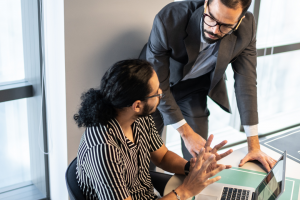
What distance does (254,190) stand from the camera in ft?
4.99

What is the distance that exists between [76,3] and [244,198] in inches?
56.6

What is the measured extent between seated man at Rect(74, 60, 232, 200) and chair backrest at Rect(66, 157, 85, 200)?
0.09 feet

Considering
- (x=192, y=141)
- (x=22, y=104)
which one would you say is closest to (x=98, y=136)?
(x=192, y=141)

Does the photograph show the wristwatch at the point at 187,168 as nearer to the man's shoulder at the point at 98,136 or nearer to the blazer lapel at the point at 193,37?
the man's shoulder at the point at 98,136

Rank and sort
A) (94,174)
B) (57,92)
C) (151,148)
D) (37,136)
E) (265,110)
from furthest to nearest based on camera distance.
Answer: (265,110) < (37,136) < (57,92) < (151,148) < (94,174)

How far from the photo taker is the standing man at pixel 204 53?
170 centimetres

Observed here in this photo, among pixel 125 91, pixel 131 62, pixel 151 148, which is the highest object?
pixel 131 62

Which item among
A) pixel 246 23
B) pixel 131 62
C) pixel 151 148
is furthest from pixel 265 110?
pixel 131 62

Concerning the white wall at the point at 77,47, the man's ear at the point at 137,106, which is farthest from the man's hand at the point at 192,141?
the white wall at the point at 77,47

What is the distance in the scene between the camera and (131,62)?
56.3 inches

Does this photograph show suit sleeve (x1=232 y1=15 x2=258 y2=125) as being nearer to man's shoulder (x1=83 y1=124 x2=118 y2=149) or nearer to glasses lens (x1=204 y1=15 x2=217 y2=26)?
glasses lens (x1=204 y1=15 x2=217 y2=26)

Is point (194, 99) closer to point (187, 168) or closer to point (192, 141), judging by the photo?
point (192, 141)

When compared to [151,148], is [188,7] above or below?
above

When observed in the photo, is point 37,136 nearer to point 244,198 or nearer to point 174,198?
point 174,198
